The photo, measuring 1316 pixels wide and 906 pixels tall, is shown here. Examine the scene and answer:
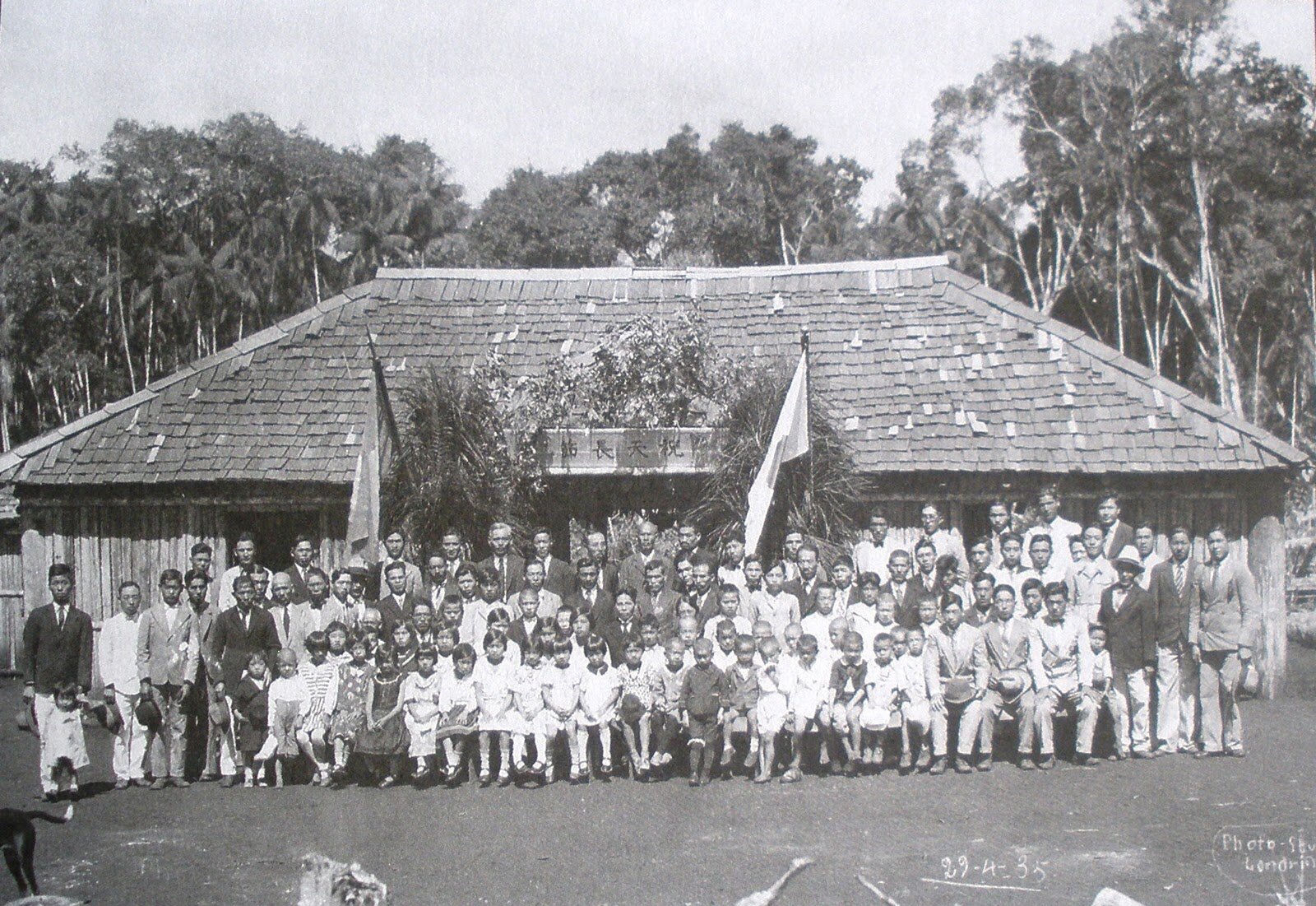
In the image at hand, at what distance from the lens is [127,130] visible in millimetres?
11305

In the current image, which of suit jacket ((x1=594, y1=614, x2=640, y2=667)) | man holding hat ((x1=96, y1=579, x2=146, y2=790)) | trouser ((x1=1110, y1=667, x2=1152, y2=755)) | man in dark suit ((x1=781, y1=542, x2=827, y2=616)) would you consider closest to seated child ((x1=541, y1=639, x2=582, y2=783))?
suit jacket ((x1=594, y1=614, x2=640, y2=667))

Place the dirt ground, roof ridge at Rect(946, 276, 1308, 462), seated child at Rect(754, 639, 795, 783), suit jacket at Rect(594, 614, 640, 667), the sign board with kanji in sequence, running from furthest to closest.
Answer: roof ridge at Rect(946, 276, 1308, 462)
the sign board with kanji
suit jacket at Rect(594, 614, 640, 667)
seated child at Rect(754, 639, 795, 783)
the dirt ground

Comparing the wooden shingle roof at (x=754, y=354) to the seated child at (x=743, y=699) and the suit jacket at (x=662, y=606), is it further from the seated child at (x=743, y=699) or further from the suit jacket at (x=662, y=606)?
the seated child at (x=743, y=699)

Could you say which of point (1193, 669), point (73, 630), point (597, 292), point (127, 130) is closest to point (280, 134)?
point (127, 130)

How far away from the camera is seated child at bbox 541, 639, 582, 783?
723cm

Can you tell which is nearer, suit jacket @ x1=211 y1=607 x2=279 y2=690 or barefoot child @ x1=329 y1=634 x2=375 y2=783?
barefoot child @ x1=329 y1=634 x2=375 y2=783

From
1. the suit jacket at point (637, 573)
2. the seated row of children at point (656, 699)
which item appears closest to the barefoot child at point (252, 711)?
the seated row of children at point (656, 699)

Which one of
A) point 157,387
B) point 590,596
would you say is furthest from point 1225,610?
point 157,387

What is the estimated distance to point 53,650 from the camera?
722 cm

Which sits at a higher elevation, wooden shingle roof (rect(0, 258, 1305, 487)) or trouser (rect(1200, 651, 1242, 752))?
wooden shingle roof (rect(0, 258, 1305, 487))

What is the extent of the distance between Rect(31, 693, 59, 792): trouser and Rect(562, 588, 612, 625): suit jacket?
348 centimetres

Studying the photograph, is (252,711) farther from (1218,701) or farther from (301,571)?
(1218,701)

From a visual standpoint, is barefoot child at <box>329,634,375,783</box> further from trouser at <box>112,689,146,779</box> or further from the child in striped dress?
trouser at <box>112,689,146,779</box>

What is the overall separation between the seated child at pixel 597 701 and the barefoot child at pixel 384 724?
3.87 feet
